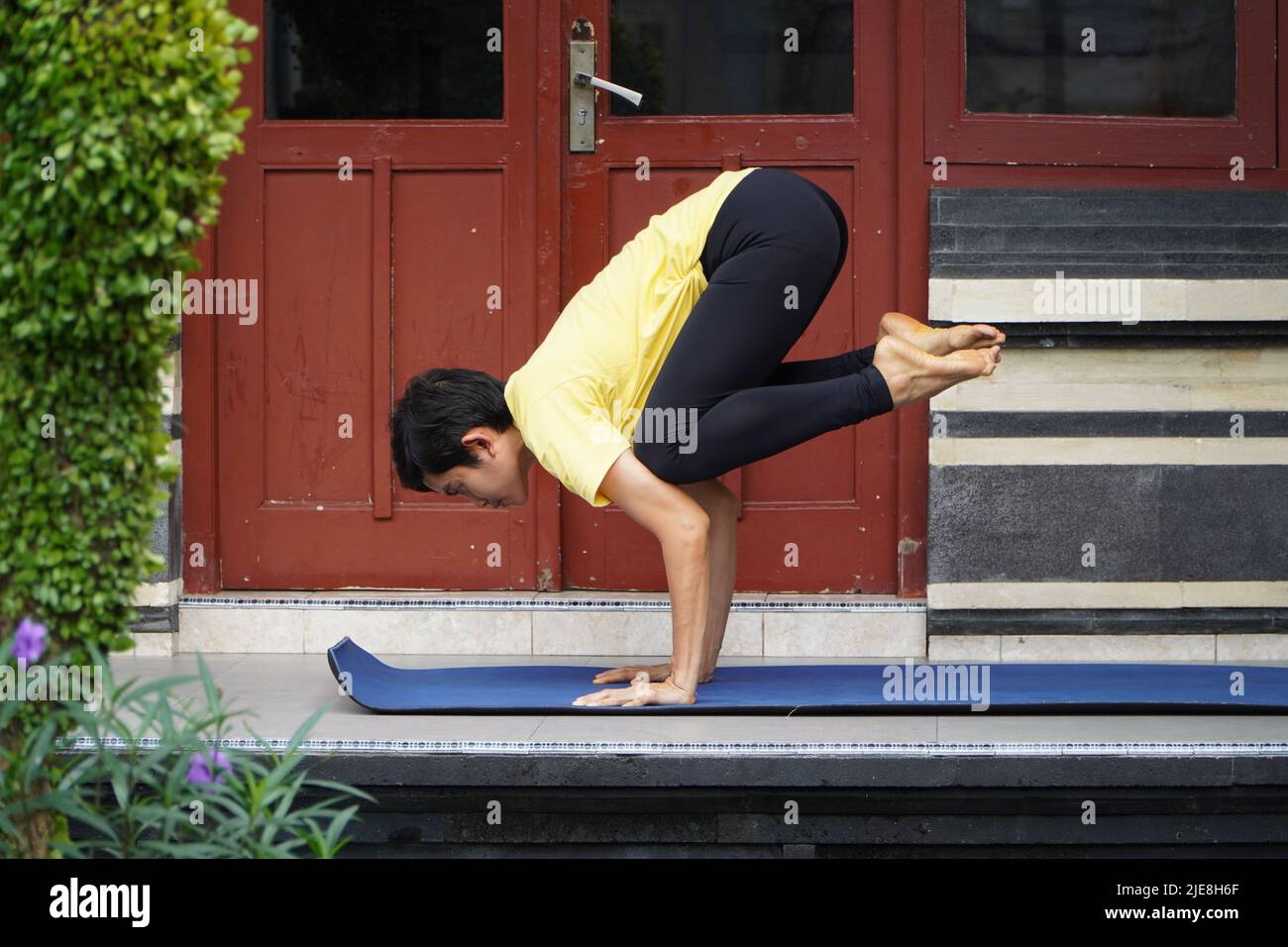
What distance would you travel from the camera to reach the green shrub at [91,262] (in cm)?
247

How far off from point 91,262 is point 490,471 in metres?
1.66

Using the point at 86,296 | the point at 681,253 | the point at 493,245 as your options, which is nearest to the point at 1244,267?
the point at 681,253

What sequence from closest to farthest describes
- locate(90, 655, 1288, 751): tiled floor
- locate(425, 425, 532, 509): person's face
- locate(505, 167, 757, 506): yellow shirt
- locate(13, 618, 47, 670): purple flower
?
locate(13, 618, 47, 670): purple flower → locate(90, 655, 1288, 751): tiled floor → locate(505, 167, 757, 506): yellow shirt → locate(425, 425, 532, 509): person's face

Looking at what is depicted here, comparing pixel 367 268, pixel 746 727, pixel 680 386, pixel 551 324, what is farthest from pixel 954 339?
pixel 367 268

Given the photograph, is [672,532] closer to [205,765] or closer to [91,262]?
[205,765]

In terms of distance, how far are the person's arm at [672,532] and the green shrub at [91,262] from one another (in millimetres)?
1392

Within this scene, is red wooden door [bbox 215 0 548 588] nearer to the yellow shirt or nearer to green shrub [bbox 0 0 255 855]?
the yellow shirt

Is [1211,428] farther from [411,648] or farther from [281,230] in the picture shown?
[281,230]

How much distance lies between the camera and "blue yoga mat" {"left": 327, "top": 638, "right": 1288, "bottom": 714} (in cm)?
397

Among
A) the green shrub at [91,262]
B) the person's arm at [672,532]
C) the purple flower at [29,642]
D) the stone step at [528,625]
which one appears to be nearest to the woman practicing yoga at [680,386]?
the person's arm at [672,532]

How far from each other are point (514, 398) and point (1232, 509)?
2392 millimetres

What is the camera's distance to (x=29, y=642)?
96.2 inches

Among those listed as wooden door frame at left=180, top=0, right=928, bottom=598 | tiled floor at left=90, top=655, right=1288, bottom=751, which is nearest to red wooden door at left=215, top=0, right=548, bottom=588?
wooden door frame at left=180, top=0, right=928, bottom=598

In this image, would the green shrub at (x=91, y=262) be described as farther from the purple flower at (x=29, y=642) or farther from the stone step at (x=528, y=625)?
the stone step at (x=528, y=625)
